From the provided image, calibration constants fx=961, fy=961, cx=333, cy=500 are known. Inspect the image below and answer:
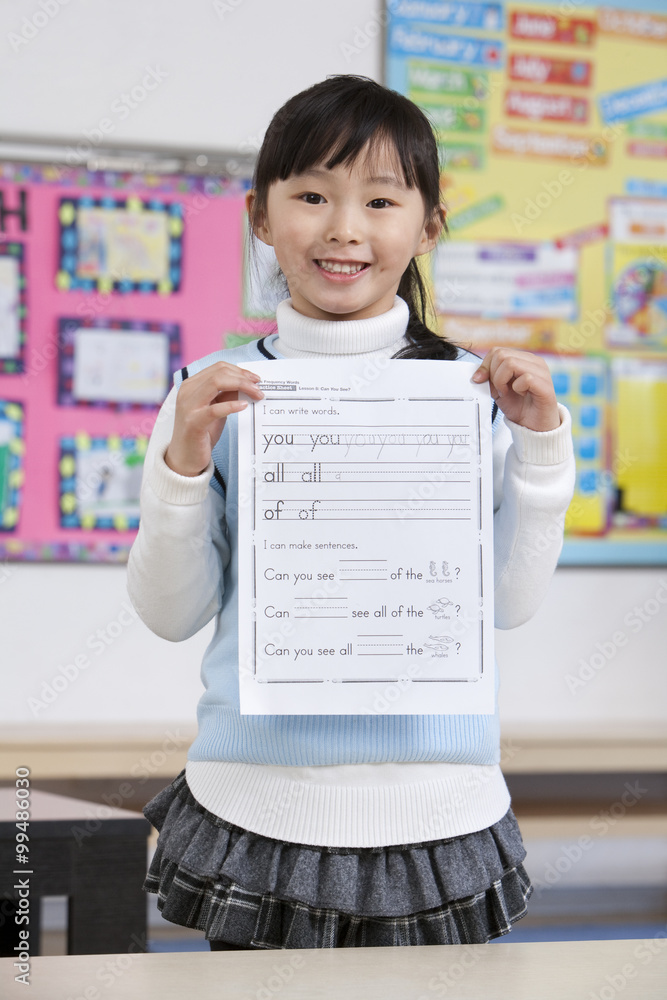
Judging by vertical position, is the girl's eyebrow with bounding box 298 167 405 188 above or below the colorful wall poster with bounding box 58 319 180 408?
above

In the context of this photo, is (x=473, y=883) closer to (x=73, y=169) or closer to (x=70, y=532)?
(x=70, y=532)

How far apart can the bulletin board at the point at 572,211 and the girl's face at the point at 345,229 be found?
4.64ft

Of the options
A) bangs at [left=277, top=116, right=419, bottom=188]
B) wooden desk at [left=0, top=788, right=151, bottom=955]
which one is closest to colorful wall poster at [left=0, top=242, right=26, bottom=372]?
wooden desk at [left=0, top=788, right=151, bottom=955]

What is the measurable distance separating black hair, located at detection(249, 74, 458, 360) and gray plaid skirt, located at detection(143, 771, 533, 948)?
423 millimetres

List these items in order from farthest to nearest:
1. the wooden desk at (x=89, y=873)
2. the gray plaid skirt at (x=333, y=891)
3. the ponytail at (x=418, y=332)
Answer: the wooden desk at (x=89, y=873)
the ponytail at (x=418, y=332)
the gray plaid skirt at (x=333, y=891)

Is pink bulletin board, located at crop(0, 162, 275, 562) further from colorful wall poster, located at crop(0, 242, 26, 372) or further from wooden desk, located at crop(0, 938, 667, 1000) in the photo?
wooden desk, located at crop(0, 938, 667, 1000)

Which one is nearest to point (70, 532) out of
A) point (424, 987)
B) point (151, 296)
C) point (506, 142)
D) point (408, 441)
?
point (151, 296)

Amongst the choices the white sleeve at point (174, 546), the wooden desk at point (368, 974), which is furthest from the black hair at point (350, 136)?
the wooden desk at point (368, 974)

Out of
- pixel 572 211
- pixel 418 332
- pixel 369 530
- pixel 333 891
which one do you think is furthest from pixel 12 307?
pixel 333 891

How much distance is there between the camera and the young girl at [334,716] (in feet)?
2.41

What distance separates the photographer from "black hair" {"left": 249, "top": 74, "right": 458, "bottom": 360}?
79 cm

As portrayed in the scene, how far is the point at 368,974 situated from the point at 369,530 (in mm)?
316

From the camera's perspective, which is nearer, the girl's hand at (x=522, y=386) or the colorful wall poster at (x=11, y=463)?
the girl's hand at (x=522, y=386)

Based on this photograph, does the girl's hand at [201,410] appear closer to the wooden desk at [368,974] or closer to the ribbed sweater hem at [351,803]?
the ribbed sweater hem at [351,803]
